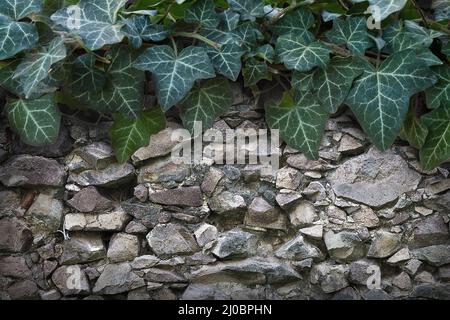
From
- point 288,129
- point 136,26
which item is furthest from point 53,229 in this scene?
point 288,129

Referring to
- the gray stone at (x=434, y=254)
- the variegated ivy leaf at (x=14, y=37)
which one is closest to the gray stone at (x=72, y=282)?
the variegated ivy leaf at (x=14, y=37)

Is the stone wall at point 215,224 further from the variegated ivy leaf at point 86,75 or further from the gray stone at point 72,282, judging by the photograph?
the variegated ivy leaf at point 86,75

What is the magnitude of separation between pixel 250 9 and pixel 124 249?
75 centimetres

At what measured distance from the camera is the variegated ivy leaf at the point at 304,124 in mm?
1499

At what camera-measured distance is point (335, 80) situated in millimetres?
1462

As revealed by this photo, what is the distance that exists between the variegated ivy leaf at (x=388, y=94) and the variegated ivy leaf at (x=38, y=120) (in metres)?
0.79

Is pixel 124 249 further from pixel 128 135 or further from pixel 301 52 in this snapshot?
pixel 301 52

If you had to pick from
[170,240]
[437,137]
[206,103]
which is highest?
[206,103]

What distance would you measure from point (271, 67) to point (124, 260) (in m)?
0.67

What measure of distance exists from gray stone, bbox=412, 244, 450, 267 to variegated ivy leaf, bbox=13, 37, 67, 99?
1.08m

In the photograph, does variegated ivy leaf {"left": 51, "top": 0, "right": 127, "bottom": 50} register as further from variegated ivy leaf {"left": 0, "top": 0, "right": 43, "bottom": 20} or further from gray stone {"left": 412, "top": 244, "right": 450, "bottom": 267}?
gray stone {"left": 412, "top": 244, "right": 450, "bottom": 267}

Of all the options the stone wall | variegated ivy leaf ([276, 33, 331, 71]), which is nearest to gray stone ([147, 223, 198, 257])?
the stone wall

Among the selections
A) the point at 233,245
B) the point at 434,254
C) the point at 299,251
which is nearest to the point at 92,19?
the point at 233,245

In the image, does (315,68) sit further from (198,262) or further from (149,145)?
(198,262)
